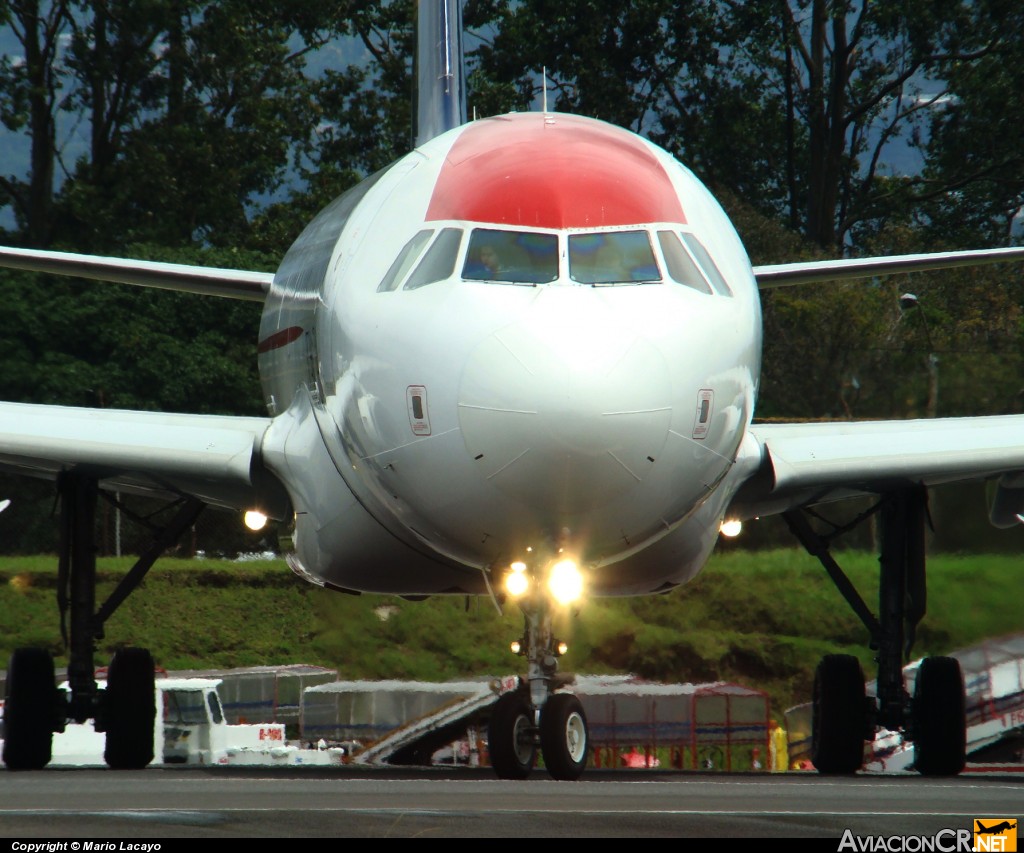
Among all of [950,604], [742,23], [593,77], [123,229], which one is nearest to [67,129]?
[123,229]

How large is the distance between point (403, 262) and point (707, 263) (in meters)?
1.80

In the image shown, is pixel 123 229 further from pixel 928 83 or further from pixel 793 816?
Answer: pixel 793 816

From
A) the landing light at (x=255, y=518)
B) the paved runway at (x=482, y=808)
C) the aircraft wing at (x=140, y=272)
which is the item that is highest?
the aircraft wing at (x=140, y=272)

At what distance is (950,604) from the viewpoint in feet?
73.1

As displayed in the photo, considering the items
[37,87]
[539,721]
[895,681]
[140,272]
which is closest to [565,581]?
[539,721]

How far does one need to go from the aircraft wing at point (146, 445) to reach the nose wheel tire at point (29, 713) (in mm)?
2119

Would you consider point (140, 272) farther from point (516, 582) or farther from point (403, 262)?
point (516, 582)

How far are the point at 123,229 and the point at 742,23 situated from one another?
18845 mm

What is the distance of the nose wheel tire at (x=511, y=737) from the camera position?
10.9 metres

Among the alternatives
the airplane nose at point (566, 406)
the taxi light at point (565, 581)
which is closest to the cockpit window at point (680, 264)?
the airplane nose at point (566, 406)

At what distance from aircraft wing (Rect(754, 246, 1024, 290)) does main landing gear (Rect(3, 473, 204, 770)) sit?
203 inches

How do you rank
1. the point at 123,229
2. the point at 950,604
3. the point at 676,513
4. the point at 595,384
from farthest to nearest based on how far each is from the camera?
the point at 123,229, the point at 950,604, the point at 676,513, the point at 595,384

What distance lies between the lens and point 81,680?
14906 mm

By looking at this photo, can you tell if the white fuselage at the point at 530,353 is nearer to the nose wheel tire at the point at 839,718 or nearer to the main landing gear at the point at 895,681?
the main landing gear at the point at 895,681
